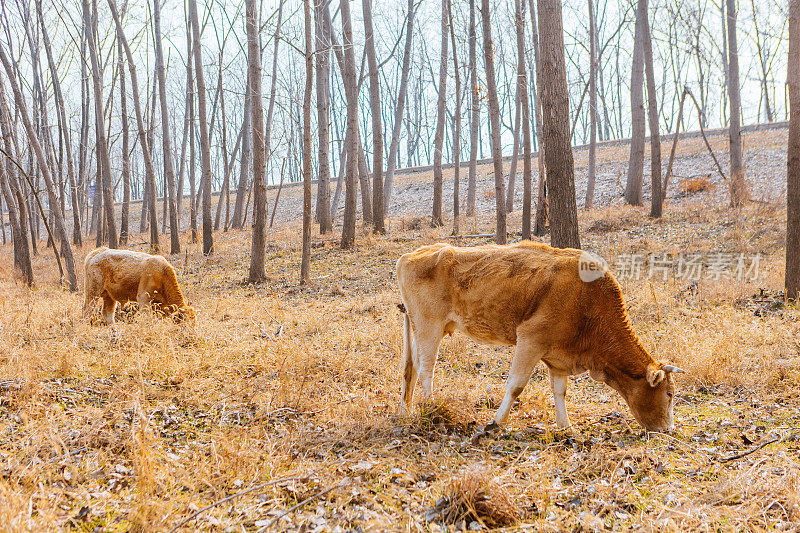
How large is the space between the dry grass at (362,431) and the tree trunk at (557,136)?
202cm

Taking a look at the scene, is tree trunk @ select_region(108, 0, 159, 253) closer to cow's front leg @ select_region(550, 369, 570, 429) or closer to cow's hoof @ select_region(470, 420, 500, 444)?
cow's hoof @ select_region(470, 420, 500, 444)

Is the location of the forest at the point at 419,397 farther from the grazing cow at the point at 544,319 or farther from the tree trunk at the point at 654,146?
the tree trunk at the point at 654,146

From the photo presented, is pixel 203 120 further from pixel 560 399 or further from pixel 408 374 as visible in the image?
pixel 560 399

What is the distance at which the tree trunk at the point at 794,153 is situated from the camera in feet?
28.8

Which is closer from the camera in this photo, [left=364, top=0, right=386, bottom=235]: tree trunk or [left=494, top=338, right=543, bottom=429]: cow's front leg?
[left=494, top=338, right=543, bottom=429]: cow's front leg

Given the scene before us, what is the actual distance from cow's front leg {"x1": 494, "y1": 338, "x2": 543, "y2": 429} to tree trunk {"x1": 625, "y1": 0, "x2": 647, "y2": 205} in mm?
18040

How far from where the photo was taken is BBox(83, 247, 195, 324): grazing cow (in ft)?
32.3

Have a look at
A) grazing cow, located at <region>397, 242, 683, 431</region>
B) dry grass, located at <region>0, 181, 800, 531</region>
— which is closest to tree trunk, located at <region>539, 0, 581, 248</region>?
dry grass, located at <region>0, 181, 800, 531</region>

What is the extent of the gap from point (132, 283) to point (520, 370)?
8118 mm

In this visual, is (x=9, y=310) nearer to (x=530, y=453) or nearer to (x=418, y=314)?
(x=418, y=314)

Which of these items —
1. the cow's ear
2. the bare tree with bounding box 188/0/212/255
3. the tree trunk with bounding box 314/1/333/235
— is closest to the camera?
the cow's ear

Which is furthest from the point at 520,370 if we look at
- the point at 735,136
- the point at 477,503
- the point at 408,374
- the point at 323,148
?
the point at 323,148

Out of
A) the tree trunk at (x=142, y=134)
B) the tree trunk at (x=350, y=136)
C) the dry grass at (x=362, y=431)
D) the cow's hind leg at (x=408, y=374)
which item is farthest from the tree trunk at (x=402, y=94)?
the cow's hind leg at (x=408, y=374)

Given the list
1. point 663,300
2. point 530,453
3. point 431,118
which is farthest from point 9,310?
point 431,118
